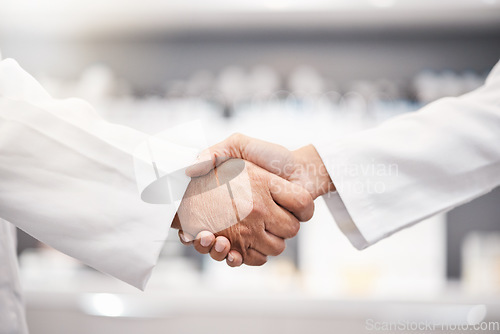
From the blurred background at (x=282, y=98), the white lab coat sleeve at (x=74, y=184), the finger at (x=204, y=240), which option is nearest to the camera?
the white lab coat sleeve at (x=74, y=184)

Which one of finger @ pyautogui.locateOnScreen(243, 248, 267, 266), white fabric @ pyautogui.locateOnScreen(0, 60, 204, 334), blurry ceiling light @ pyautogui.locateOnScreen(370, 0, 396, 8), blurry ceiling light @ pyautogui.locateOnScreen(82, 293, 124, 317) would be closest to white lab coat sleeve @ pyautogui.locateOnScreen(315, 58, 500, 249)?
finger @ pyautogui.locateOnScreen(243, 248, 267, 266)

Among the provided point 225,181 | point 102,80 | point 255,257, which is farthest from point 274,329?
point 102,80

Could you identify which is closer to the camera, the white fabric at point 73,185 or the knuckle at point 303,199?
the white fabric at point 73,185

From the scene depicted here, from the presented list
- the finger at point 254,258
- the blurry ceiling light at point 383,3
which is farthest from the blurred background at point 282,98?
the finger at point 254,258

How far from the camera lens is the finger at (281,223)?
75 centimetres

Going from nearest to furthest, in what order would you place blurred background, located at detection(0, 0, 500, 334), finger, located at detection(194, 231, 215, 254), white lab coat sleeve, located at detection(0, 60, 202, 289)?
white lab coat sleeve, located at detection(0, 60, 202, 289), finger, located at detection(194, 231, 215, 254), blurred background, located at detection(0, 0, 500, 334)

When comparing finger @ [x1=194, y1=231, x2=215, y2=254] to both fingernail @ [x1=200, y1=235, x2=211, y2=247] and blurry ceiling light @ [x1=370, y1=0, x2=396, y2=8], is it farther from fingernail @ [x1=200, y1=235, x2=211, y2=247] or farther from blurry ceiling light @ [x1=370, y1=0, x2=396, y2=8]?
blurry ceiling light @ [x1=370, y1=0, x2=396, y2=8]

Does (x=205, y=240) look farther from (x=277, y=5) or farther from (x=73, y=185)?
(x=277, y=5)

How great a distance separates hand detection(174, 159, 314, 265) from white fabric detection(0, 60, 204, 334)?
0.16 ft

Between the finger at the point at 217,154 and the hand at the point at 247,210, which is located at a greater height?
the finger at the point at 217,154

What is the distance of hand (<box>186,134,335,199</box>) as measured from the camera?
742 mm

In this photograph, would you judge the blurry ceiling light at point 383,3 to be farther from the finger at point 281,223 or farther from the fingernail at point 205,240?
the fingernail at point 205,240

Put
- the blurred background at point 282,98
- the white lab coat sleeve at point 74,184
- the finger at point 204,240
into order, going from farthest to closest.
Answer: the blurred background at point 282,98
the finger at point 204,240
the white lab coat sleeve at point 74,184

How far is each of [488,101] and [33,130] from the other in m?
0.67
